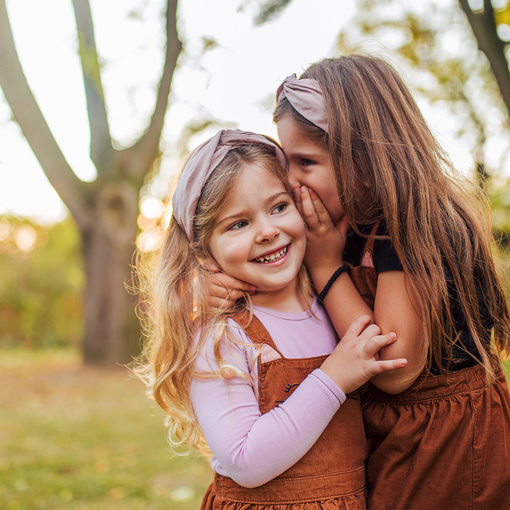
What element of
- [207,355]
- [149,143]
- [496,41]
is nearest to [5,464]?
[207,355]

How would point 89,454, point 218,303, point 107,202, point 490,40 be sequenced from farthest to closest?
1. point 107,202
2. point 490,40
3. point 89,454
4. point 218,303

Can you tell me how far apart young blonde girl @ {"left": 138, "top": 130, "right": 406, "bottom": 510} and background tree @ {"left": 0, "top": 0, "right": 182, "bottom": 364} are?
575 centimetres

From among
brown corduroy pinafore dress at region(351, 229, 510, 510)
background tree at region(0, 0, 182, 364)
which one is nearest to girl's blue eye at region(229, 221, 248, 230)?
brown corduroy pinafore dress at region(351, 229, 510, 510)

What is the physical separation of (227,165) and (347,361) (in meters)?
0.75

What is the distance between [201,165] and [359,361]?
834 millimetres

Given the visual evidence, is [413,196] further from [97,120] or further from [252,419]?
[97,120]

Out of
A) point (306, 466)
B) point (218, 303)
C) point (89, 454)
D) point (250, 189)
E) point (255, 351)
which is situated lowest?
point (89, 454)

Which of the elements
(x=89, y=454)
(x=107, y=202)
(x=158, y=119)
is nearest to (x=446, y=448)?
(x=89, y=454)

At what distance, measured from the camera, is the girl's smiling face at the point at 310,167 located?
1768 millimetres

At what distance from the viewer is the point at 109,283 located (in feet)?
24.8

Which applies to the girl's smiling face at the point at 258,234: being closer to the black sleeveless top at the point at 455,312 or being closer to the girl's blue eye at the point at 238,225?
the girl's blue eye at the point at 238,225

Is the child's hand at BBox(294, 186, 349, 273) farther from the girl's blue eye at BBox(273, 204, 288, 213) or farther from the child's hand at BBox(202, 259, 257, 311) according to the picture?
the child's hand at BBox(202, 259, 257, 311)

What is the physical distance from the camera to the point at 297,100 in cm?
178

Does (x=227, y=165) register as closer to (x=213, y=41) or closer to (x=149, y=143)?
Result: (x=213, y=41)
